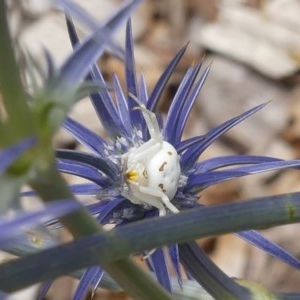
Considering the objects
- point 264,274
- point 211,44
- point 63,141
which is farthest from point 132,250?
point 211,44

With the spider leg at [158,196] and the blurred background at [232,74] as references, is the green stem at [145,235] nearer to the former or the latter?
the spider leg at [158,196]

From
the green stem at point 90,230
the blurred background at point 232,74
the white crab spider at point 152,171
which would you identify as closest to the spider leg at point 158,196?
the white crab spider at point 152,171

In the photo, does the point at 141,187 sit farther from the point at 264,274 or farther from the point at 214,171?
the point at 264,274

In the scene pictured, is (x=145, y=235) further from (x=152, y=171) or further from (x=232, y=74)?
(x=232, y=74)

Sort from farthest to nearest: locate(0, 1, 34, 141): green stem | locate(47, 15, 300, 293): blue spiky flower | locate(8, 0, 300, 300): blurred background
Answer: locate(8, 0, 300, 300): blurred background < locate(47, 15, 300, 293): blue spiky flower < locate(0, 1, 34, 141): green stem

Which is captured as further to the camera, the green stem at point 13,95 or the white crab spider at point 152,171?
the white crab spider at point 152,171

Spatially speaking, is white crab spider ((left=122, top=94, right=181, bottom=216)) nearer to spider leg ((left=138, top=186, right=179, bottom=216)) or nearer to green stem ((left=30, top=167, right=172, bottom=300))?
spider leg ((left=138, top=186, right=179, bottom=216))

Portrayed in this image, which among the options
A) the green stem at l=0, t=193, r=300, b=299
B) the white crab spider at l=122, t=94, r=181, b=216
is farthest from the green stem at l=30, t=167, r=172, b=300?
the white crab spider at l=122, t=94, r=181, b=216
